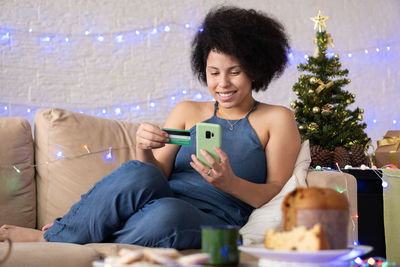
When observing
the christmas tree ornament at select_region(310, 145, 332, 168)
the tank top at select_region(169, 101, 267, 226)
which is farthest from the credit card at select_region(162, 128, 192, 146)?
the christmas tree ornament at select_region(310, 145, 332, 168)

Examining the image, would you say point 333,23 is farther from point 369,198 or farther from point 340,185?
point 340,185

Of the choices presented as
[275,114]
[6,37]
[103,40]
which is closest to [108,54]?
[103,40]

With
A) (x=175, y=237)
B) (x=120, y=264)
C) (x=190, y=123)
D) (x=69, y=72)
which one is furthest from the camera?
(x=69, y=72)

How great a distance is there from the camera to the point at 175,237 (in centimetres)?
121

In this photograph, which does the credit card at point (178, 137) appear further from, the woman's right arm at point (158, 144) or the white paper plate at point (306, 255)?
the white paper plate at point (306, 255)

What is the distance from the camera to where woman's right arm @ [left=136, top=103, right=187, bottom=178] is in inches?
55.3

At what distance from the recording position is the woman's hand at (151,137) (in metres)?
1.40

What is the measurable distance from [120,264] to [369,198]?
4.71 ft

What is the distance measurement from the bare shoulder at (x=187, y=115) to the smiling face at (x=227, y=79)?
136mm

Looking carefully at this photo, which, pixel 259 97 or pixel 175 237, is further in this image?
pixel 259 97

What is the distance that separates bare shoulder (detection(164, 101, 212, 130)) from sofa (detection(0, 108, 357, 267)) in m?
0.26

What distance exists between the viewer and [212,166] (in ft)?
4.33

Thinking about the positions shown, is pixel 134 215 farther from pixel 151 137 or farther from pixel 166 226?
pixel 151 137

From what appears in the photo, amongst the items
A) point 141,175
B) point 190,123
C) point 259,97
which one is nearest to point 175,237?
point 141,175
